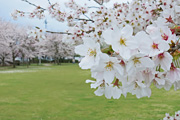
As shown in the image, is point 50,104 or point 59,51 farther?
point 59,51

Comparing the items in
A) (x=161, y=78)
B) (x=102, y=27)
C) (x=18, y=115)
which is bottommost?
(x=18, y=115)

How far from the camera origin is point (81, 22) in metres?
4.09

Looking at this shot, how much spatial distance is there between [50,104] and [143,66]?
5.24 m

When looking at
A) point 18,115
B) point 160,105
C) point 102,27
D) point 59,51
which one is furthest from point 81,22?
point 59,51

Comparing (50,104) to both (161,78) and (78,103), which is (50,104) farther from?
(161,78)

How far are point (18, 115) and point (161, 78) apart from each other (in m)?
4.30

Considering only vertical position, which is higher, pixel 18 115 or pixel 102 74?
pixel 102 74

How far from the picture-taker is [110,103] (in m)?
5.62

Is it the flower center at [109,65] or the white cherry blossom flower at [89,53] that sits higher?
the white cherry blossom flower at [89,53]

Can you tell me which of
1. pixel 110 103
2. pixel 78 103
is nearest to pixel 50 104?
pixel 78 103

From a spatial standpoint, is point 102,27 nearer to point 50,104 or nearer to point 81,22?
point 81,22

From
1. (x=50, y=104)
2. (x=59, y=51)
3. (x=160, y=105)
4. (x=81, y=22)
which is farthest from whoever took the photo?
(x=59, y=51)

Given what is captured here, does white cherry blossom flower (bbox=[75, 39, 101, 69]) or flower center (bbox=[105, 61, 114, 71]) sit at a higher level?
white cherry blossom flower (bbox=[75, 39, 101, 69])

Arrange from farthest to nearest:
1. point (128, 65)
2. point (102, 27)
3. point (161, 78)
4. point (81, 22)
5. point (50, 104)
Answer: point (50, 104) < point (81, 22) < point (102, 27) < point (161, 78) < point (128, 65)
